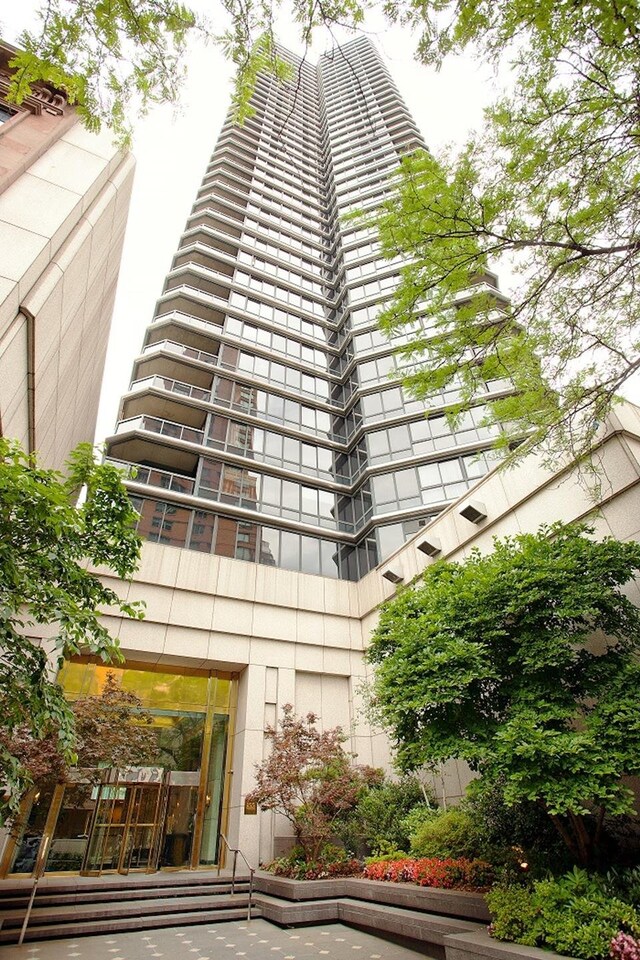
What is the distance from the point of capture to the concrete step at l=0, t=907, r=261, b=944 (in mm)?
7852

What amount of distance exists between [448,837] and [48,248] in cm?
1361

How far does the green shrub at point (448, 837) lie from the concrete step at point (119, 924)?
360 centimetres

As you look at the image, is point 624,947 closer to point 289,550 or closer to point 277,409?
point 289,550

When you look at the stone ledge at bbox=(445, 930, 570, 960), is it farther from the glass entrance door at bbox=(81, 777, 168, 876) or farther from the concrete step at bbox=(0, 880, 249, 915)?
the glass entrance door at bbox=(81, 777, 168, 876)

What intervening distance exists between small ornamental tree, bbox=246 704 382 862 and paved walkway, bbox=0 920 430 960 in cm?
275

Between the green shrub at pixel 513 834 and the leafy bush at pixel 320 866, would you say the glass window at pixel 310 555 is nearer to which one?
the leafy bush at pixel 320 866

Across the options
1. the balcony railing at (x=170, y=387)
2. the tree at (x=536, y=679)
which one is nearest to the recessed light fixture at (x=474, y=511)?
the tree at (x=536, y=679)

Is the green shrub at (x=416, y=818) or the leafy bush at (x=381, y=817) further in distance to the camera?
the leafy bush at (x=381, y=817)

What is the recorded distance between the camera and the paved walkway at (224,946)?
6.82 metres

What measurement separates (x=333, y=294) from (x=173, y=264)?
1028 centimetres

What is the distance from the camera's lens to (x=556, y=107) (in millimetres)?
4707

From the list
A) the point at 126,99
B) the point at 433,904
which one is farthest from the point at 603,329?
the point at 433,904

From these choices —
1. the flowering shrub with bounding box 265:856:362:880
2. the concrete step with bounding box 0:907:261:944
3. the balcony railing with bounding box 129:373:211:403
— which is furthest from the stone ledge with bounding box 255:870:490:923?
the balcony railing with bounding box 129:373:211:403

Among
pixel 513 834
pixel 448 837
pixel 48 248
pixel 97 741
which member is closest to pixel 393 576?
pixel 448 837
